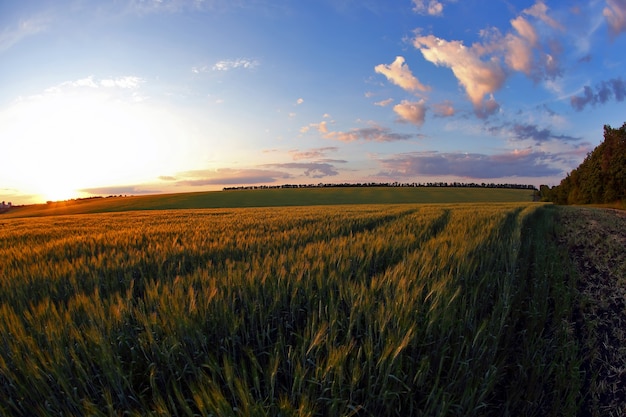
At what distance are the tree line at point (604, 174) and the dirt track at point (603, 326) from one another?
4520 centimetres

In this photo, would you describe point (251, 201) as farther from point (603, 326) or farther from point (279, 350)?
point (279, 350)

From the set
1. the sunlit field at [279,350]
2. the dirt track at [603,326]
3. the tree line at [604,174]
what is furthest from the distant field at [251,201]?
the sunlit field at [279,350]

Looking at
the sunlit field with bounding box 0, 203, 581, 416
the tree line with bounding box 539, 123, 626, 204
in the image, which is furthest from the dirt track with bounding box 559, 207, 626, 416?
the tree line with bounding box 539, 123, 626, 204

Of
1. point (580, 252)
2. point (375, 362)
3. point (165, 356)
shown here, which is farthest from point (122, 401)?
point (580, 252)

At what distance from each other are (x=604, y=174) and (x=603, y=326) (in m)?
54.0

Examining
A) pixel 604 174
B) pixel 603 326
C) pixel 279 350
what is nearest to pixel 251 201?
pixel 604 174

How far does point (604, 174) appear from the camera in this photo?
4428 cm

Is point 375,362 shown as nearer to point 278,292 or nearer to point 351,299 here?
point 351,299

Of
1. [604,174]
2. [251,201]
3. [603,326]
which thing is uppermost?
[604,174]

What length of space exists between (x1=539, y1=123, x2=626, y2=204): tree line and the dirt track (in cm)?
4520

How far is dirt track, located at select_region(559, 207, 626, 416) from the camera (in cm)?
305

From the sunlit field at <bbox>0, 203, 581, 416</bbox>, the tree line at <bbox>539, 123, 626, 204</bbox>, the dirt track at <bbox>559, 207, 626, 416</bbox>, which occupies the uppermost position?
the tree line at <bbox>539, 123, 626, 204</bbox>

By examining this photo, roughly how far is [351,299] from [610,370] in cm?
304

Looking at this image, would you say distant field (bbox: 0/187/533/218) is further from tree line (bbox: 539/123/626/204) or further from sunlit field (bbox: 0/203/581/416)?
sunlit field (bbox: 0/203/581/416)
